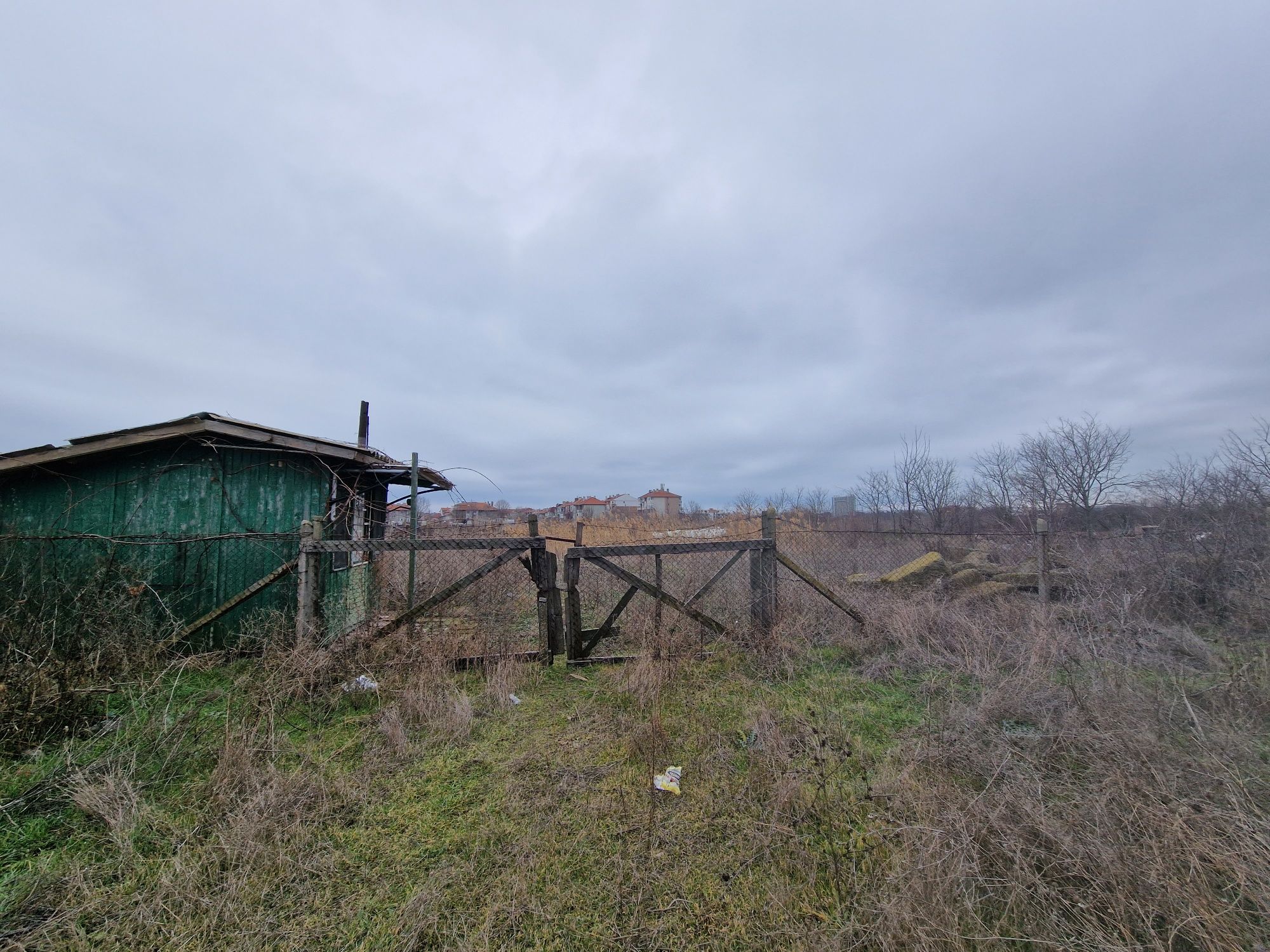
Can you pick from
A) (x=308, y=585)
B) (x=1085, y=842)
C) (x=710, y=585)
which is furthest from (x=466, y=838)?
(x=710, y=585)

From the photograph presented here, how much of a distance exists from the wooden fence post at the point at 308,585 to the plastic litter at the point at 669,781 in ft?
12.5

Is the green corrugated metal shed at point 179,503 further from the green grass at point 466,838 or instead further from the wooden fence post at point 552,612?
the wooden fence post at point 552,612

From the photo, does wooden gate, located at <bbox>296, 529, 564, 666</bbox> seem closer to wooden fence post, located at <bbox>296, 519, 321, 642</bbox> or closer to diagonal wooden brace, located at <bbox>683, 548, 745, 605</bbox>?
wooden fence post, located at <bbox>296, 519, 321, 642</bbox>

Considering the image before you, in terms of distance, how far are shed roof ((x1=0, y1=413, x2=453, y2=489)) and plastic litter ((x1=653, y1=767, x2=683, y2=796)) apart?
618cm

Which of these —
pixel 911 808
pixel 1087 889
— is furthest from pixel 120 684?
pixel 1087 889

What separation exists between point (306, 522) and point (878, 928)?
5601 mm

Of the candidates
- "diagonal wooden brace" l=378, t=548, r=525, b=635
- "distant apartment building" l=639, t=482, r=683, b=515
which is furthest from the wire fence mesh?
"distant apartment building" l=639, t=482, r=683, b=515

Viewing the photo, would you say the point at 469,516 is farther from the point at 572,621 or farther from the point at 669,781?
the point at 669,781

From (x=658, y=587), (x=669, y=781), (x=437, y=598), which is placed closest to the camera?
(x=669, y=781)

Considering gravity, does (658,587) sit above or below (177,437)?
below

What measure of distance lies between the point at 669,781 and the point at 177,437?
7075 millimetres

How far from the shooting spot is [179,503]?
6492 mm

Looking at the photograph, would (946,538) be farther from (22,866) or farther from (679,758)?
(22,866)

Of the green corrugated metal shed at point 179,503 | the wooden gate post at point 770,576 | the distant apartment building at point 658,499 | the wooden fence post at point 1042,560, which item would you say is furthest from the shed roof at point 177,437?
the distant apartment building at point 658,499
